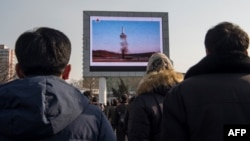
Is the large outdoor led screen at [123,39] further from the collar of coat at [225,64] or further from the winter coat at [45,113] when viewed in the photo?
the winter coat at [45,113]

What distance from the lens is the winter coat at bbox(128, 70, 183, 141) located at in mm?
3801

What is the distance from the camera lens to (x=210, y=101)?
2600 mm

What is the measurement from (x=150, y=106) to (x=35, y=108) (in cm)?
185

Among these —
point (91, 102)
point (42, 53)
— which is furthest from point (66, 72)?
point (91, 102)

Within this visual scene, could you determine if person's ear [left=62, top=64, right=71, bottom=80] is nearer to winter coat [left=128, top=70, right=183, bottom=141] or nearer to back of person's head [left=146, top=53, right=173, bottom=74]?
winter coat [left=128, top=70, right=183, bottom=141]

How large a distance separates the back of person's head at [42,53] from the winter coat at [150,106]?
5.16 ft

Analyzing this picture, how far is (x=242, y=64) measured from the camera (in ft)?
8.83

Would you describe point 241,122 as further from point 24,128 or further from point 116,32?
point 116,32

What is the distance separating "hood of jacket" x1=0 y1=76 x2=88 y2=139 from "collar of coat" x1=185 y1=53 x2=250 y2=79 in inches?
36.6

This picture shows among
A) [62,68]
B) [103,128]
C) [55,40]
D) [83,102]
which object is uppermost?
[55,40]

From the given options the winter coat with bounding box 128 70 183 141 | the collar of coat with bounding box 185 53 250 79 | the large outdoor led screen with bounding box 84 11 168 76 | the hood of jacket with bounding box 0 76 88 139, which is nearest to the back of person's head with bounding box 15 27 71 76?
the hood of jacket with bounding box 0 76 88 139

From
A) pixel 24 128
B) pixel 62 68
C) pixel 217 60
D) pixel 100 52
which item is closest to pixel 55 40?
pixel 62 68

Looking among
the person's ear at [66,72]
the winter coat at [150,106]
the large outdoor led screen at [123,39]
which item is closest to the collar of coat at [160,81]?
the winter coat at [150,106]

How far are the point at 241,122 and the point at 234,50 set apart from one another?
1.58 ft
